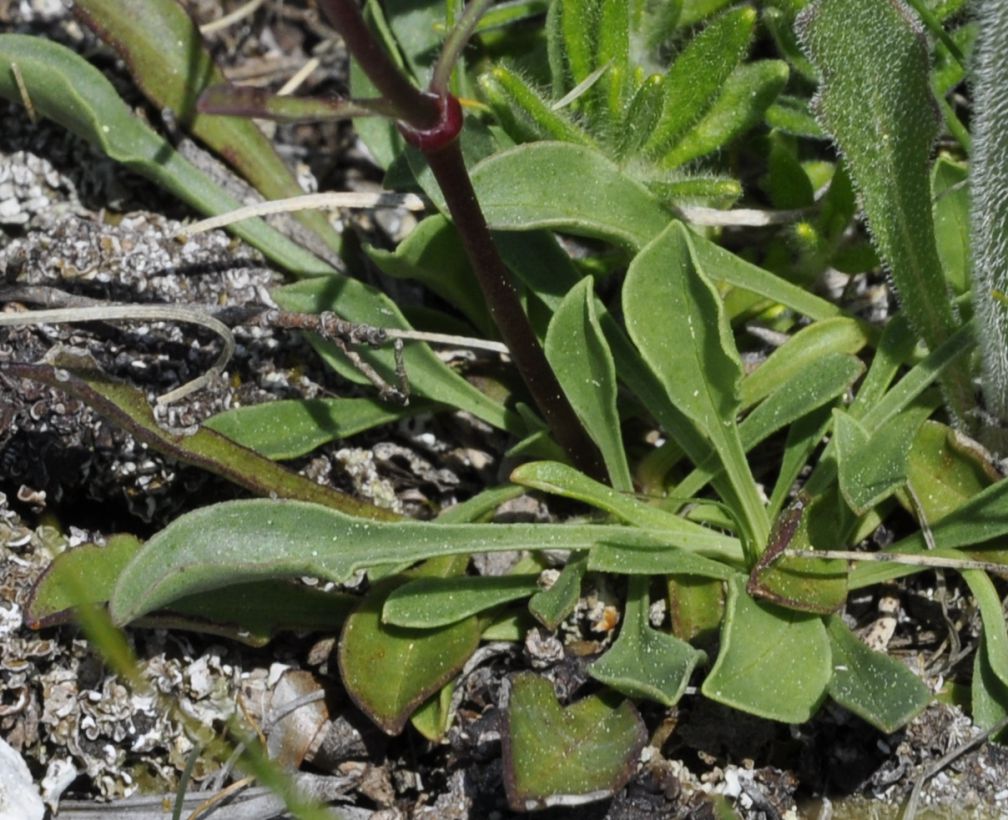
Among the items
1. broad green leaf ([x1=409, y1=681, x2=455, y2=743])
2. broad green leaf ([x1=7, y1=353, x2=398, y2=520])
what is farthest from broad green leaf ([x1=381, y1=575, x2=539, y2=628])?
broad green leaf ([x1=7, y1=353, x2=398, y2=520])

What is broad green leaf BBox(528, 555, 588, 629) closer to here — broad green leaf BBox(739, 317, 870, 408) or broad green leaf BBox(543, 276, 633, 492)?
broad green leaf BBox(543, 276, 633, 492)

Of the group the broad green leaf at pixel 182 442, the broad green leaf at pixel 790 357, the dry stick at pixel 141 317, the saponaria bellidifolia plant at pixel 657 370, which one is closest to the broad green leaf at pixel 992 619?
the saponaria bellidifolia plant at pixel 657 370

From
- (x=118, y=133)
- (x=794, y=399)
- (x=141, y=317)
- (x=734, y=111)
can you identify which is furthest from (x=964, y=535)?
(x=118, y=133)

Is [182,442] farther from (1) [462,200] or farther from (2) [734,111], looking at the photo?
(2) [734,111]

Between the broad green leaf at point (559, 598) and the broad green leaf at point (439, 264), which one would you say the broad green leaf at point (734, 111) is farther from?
the broad green leaf at point (559, 598)

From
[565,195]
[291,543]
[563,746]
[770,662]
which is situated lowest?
[563,746]

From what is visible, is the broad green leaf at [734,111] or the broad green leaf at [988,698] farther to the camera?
the broad green leaf at [734,111]

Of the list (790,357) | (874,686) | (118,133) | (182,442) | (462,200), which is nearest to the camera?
(462,200)
